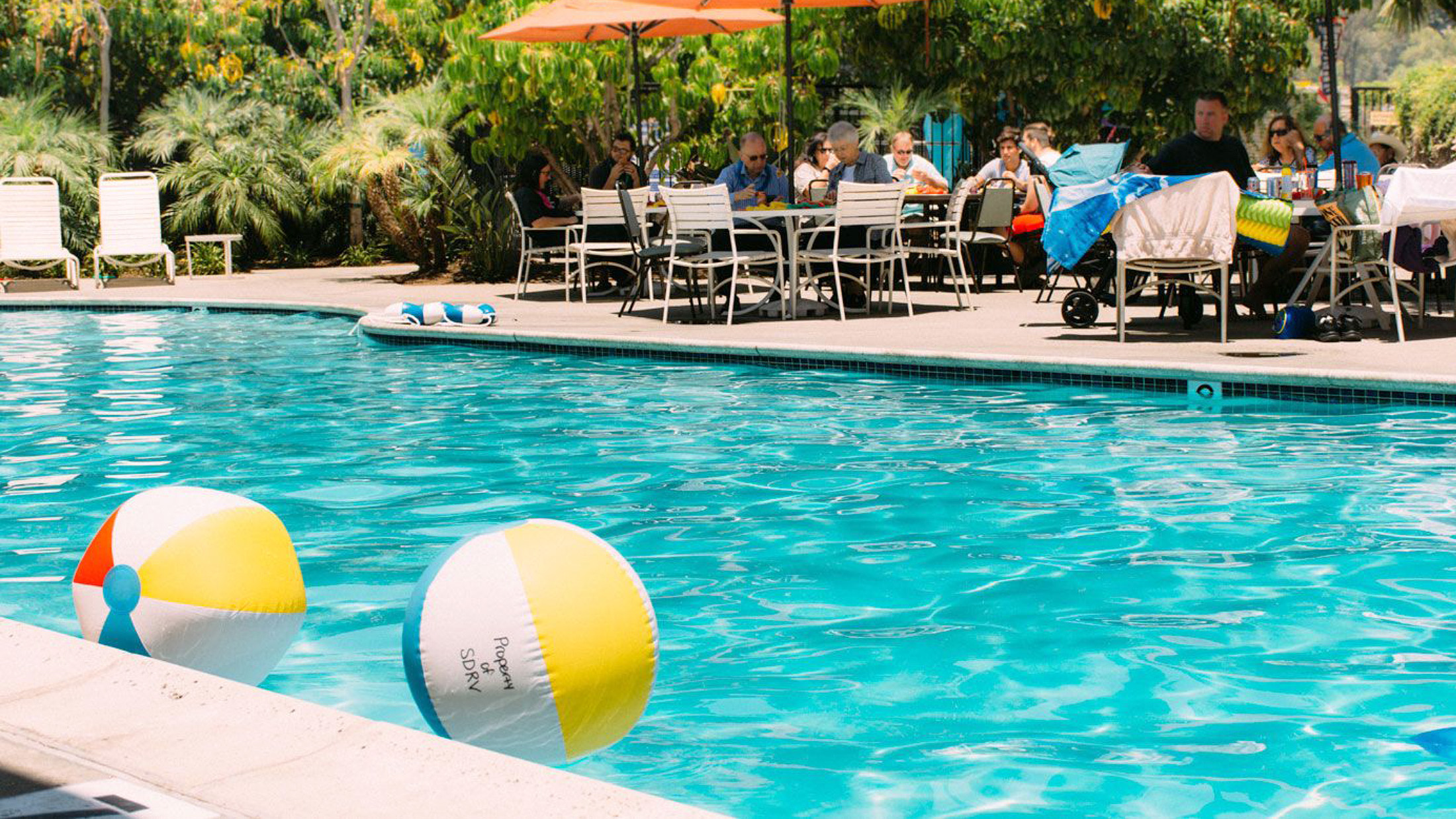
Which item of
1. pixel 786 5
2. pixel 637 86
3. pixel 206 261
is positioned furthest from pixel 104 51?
pixel 786 5

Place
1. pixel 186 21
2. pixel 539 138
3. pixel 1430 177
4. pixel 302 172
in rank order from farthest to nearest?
1. pixel 186 21
2. pixel 302 172
3. pixel 539 138
4. pixel 1430 177

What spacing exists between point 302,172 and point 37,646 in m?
17.6

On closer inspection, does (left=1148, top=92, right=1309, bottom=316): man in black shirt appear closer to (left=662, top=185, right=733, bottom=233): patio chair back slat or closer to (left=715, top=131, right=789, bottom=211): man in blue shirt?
(left=662, top=185, right=733, bottom=233): patio chair back slat

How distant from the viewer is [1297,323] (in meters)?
9.46

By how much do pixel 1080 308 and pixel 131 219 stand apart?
10878mm

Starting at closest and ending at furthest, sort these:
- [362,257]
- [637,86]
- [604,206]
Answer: [604,206], [637,86], [362,257]

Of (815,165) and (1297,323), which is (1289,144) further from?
(815,165)

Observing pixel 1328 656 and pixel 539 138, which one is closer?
pixel 1328 656

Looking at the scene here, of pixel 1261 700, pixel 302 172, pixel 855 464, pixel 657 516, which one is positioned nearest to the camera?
pixel 1261 700

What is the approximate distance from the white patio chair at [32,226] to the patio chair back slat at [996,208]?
9.26 metres

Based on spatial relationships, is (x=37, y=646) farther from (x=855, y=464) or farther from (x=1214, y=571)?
(x=855, y=464)

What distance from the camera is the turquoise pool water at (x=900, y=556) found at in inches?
137

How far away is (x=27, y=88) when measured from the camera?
27141mm


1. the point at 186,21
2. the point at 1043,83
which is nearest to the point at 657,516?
the point at 1043,83
